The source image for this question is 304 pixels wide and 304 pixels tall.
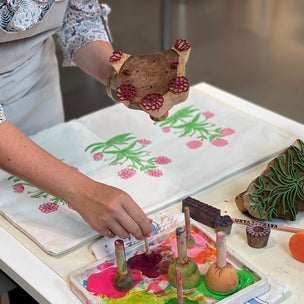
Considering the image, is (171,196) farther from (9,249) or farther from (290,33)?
(290,33)

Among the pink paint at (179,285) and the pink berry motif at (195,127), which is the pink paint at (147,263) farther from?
the pink berry motif at (195,127)

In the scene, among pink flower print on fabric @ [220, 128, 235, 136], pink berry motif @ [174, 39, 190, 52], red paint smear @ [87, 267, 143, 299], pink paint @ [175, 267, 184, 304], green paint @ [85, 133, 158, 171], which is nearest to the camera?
pink paint @ [175, 267, 184, 304]

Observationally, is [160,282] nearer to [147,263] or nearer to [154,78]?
[147,263]

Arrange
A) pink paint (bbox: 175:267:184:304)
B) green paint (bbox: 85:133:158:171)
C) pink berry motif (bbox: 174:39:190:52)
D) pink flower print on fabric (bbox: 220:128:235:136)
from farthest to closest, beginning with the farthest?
pink flower print on fabric (bbox: 220:128:235:136) < green paint (bbox: 85:133:158:171) < pink berry motif (bbox: 174:39:190:52) < pink paint (bbox: 175:267:184:304)

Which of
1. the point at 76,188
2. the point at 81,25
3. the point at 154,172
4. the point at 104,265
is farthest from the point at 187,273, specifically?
the point at 81,25

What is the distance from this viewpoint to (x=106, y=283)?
3.25ft

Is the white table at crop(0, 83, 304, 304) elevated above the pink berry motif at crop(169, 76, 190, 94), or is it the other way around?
the pink berry motif at crop(169, 76, 190, 94)

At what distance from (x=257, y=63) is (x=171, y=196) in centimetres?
229

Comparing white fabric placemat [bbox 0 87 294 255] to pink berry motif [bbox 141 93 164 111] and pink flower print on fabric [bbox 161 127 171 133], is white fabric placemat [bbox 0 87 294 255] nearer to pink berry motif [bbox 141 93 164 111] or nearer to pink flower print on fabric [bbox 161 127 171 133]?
pink flower print on fabric [bbox 161 127 171 133]

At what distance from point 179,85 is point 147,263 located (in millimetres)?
387

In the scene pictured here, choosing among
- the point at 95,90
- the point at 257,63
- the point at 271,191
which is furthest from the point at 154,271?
the point at 257,63

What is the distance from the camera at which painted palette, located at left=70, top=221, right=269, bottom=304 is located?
946mm

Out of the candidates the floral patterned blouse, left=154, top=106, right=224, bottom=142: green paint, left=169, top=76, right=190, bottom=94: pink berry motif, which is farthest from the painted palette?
the floral patterned blouse

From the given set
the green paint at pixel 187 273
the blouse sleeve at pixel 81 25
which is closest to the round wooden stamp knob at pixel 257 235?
the green paint at pixel 187 273
